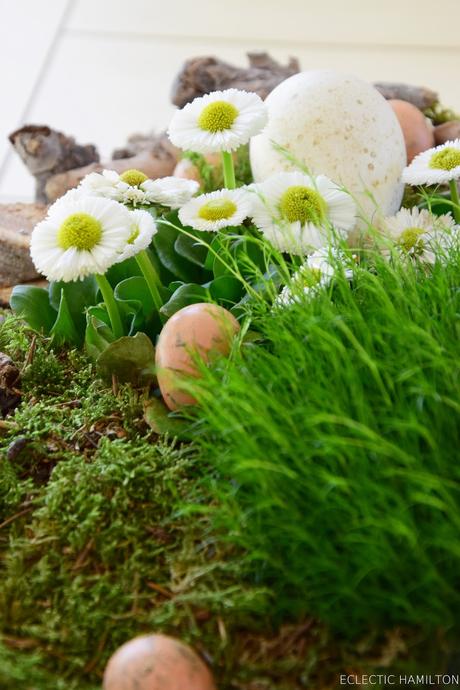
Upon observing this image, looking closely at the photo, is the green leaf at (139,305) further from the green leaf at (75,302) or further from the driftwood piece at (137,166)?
the driftwood piece at (137,166)

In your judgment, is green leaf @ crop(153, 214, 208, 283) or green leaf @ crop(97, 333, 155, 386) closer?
green leaf @ crop(97, 333, 155, 386)

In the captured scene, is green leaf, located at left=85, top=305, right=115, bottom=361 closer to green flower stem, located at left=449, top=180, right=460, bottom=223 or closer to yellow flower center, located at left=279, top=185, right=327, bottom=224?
yellow flower center, located at left=279, top=185, right=327, bottom=224

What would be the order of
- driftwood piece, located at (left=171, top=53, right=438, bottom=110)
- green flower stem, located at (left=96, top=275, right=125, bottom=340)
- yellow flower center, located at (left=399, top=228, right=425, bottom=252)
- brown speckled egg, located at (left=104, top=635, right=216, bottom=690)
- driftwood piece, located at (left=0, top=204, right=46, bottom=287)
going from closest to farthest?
brown speckled egg, located at (left=104, top=635, right=216, bottom=690), green flower stem, located at (left=96, top=275, right=125, bottom=340), yellow flower center, located at (left=399, top=228, right=425, bottom=252), driftwood piece, located at (left=0, top=204, right=46, bottom=287), driftwood piece, located at (left=171, top=53, right=438, bottom=110)

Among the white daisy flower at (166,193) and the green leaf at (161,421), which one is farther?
the white daisy flower at (166,193)

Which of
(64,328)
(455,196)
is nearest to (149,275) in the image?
(64,328)

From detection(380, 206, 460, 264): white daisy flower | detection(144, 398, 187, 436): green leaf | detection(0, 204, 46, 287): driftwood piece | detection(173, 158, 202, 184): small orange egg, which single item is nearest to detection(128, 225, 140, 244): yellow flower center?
detection(144, 398, 187, 436): green leaf

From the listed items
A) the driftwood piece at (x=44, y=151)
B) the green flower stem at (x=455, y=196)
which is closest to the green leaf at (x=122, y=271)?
the green flower stem at (x=455, y=196)

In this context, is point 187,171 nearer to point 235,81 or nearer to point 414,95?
point 235,81
